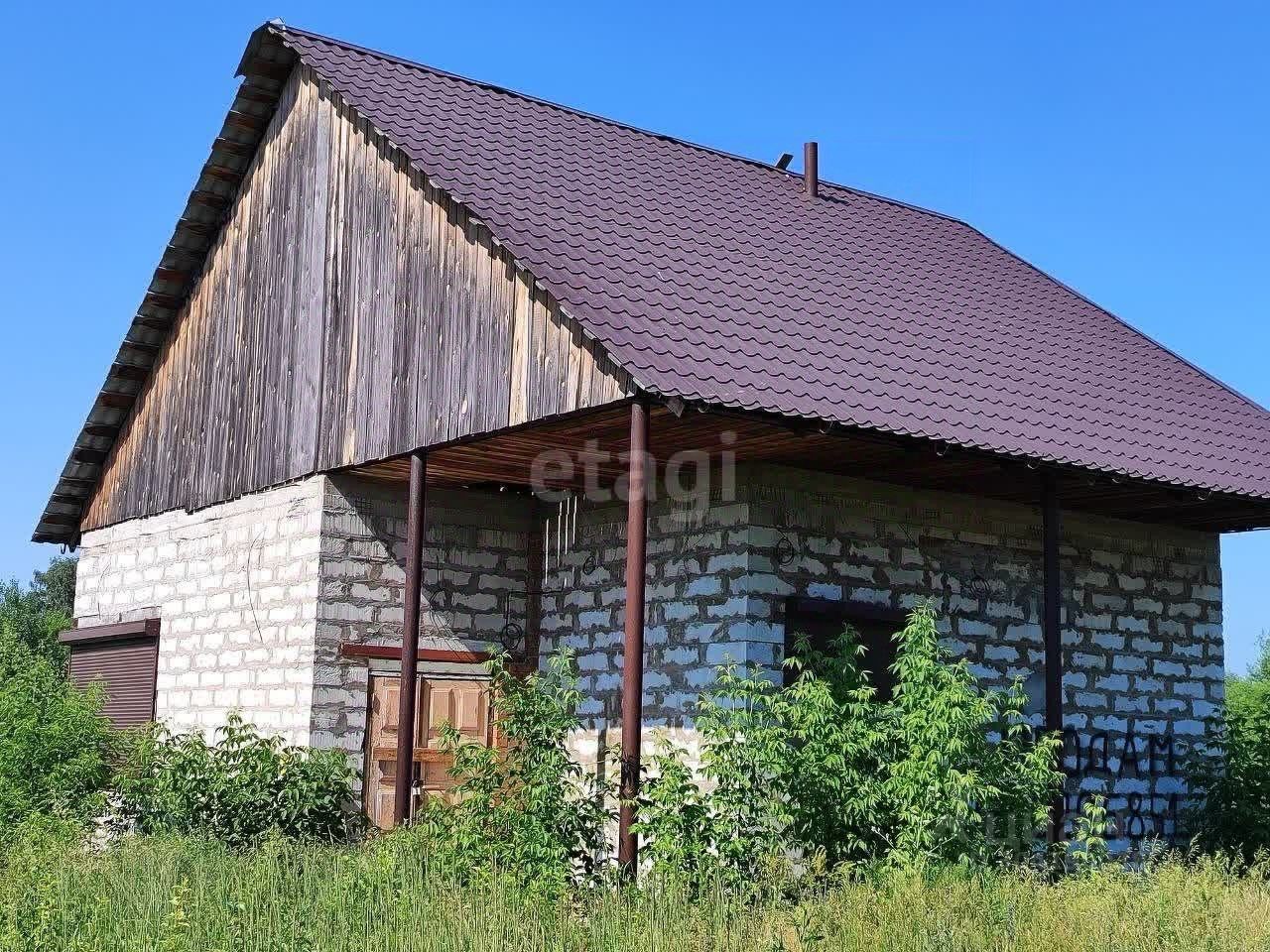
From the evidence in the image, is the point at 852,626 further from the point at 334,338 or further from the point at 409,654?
the point at 334,338

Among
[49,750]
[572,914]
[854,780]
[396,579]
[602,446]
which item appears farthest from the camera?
[396,579]

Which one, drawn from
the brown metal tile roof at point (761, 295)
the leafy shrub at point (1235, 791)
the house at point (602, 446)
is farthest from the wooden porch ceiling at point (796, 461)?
the leafy shrub at point (1235, 791)

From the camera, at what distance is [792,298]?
1220 centimetres

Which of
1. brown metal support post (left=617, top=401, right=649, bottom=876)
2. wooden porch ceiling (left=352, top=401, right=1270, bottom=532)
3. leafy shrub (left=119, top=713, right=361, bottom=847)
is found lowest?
leafy shrub (left=119, top=713, right=361, bottom=847)

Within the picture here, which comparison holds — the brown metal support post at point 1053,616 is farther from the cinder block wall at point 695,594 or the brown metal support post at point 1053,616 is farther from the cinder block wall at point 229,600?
the cinder block wall at point 229,600

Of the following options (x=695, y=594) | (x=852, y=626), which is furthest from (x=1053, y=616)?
(x=695, y=594)

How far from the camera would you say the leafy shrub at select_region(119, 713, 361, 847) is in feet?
38.0

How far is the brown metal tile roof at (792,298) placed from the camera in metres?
10.5

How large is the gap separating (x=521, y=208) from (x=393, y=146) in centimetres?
137

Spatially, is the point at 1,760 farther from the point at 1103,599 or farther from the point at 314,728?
the point at 1103,599

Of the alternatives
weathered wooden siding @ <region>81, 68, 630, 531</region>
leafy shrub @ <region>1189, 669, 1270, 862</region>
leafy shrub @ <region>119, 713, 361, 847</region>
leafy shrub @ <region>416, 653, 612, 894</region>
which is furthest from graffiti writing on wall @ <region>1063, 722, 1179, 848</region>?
leafy shrub @ <region>119, 713, 361, 847</region>

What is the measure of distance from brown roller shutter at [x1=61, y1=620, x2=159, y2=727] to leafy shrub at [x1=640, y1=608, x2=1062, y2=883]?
7994mm

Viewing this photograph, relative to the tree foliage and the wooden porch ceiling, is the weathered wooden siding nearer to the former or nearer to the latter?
the wooden porch ceiling

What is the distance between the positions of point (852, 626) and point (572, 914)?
13.3 ft
